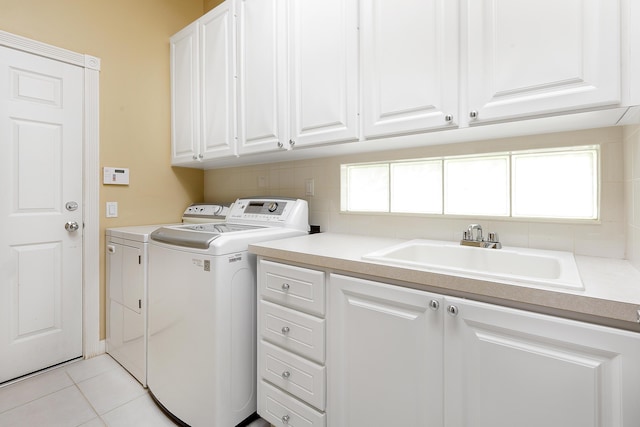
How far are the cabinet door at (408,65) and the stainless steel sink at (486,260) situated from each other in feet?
1.84

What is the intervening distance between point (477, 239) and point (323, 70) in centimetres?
112

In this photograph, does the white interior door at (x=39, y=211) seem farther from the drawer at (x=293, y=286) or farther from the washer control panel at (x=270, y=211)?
the drawer at (x=293, y=286)

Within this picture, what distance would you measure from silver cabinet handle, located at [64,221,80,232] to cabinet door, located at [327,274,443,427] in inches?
76.0

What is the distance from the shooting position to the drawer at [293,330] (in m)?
1.24

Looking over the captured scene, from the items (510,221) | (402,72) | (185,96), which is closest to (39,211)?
(185,96)

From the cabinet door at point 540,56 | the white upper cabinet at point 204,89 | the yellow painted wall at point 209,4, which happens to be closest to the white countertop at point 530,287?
the cabinet door at point 540,56

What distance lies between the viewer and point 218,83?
6.86 ft

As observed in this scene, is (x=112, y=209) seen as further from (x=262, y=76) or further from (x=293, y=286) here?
(x=293, y=286)

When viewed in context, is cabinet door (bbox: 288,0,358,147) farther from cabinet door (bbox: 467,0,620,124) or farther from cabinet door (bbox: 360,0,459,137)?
cabinet door (bbox: 467,0,620,124)

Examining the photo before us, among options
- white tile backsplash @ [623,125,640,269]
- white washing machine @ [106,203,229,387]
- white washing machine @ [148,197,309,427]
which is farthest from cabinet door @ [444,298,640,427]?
white washing machine @ [106,203,229,387]

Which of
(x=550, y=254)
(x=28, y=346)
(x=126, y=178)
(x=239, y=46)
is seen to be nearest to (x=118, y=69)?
(x=126, y=178)

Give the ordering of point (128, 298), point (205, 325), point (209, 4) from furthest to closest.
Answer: point (209, 4)
point (128, 298)
point (205, 325)

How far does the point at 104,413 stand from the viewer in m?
1.60

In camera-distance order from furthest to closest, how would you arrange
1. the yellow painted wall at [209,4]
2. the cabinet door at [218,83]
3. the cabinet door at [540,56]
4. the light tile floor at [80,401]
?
the yellow painted wall at [209,4] < the cabinet door at [218,83] < the light tile floor at [80,401] < the cabinet door at [540,56]
